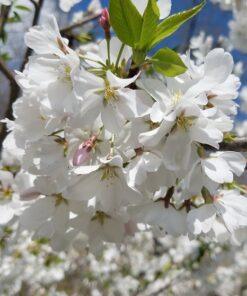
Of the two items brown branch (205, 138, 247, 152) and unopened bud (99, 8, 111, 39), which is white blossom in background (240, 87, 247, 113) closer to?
brown branch (205, 138, 247, 152)

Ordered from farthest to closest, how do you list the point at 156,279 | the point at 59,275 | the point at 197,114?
the point at 156,279, the point at 59,275, the point at 197,114

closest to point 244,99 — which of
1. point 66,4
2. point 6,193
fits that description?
point 66,4

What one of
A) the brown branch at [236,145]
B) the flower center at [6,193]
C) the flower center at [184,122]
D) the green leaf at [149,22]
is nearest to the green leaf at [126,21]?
the green leaf at [149,22]

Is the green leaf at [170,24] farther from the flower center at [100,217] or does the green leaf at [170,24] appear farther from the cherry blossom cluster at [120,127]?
the flower center at [100,217]

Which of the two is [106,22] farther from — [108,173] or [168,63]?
[108,173]

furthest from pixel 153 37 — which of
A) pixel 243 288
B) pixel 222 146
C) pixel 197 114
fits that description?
pixel 243 288

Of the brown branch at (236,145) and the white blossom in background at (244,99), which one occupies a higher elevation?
the brown branch at (236,145)

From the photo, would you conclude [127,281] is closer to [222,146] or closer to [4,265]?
[4,265]

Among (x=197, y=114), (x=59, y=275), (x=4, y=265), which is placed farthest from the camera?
(x=59, y=275)
